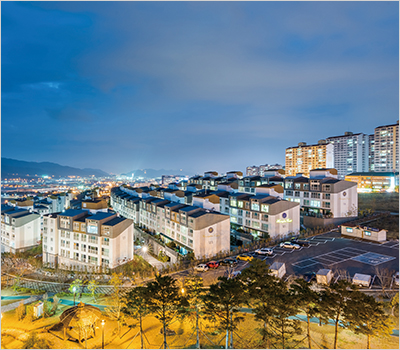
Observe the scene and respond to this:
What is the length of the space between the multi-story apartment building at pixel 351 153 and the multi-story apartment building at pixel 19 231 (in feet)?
288

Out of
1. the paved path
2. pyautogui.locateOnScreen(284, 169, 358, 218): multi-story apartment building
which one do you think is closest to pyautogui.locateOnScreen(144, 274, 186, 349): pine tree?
the paved path

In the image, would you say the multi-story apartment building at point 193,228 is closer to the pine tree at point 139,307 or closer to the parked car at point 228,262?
the parked car at point 228,262

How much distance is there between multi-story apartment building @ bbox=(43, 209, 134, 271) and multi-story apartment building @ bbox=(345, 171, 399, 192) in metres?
60.3

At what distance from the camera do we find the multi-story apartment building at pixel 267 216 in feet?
99.0

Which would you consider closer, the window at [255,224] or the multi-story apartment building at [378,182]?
the window at [255,224]

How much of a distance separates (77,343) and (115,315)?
226 cm

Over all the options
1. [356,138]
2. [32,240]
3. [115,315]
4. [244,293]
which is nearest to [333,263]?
[244,293]

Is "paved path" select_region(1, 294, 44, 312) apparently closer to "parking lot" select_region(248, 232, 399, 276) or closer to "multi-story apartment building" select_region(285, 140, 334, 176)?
"parking lot" select_region(248, 232, 399, 276)

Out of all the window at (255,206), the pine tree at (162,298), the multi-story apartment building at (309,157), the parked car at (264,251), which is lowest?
the parked car at (264,251)

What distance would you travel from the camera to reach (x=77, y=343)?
1373 cm

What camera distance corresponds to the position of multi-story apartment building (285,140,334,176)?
82812mm

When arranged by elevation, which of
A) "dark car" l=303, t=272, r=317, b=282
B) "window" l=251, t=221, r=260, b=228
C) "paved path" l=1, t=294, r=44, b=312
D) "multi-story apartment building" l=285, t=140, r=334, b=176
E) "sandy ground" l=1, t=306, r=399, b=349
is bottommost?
"paved path" l=1, t=294, r=44, b=312

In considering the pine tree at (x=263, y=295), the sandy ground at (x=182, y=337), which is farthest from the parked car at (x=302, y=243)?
the pine tree at (x=263, y=295)

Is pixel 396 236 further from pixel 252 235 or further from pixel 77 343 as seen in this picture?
pixel 77 343
